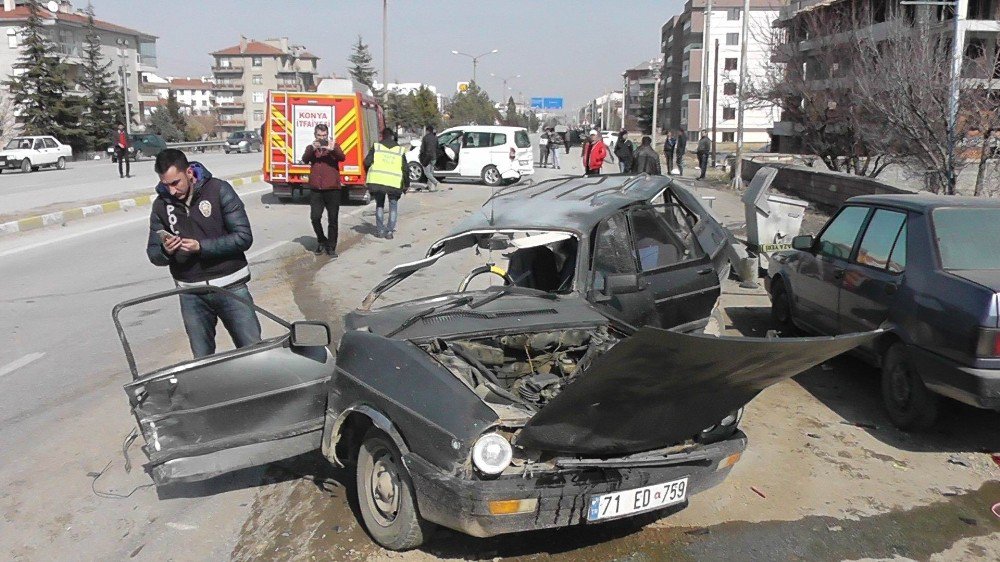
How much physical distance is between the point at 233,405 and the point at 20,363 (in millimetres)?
3873

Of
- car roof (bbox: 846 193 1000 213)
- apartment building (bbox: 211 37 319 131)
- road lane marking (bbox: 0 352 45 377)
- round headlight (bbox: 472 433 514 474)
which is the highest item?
apartment building (bbox: 211 37 319 131)

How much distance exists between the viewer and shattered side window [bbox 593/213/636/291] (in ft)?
17.3

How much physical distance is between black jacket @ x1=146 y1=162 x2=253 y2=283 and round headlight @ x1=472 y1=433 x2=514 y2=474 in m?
2.42

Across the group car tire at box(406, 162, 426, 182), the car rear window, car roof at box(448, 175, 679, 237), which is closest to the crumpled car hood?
car roof at box(448, 175, 679, 237)

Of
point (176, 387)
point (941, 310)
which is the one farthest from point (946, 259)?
point (176, 387)

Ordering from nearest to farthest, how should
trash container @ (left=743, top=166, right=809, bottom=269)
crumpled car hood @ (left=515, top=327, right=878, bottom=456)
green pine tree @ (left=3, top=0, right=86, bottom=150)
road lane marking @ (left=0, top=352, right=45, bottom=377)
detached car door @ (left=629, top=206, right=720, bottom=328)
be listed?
crumpled car hood @ (left=515, top=327, right=878, bottom=456) → detached car door @ (left=629, top=206, right=720, bottom=328) → road lane marking @ (left=0, top=352, right=45, bottom=377) → trash container @ (left=743, top=166, right=809, bottom=269) → green pine tree @ (left=3, top=0, right=86, bottom=150)

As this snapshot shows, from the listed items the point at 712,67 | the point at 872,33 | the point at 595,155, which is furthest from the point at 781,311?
the point at 712,67

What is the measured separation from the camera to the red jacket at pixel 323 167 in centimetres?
1218

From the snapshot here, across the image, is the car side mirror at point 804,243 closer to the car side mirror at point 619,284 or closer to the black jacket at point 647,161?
the car side mirror at point 619,284

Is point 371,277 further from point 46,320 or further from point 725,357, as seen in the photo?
point 725,357

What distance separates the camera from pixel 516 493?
3436 millimetres

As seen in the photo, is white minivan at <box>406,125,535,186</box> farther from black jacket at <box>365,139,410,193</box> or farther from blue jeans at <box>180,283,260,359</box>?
blue jeans at <box>180,283,260,359</box>

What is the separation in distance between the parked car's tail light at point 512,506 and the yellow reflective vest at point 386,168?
1113 cm

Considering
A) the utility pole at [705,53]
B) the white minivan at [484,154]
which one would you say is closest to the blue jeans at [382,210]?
the white minivan at [484,154]
